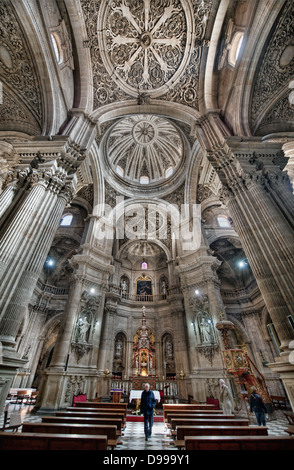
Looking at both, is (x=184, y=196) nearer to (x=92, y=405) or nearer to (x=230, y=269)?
(x=230, y=269)

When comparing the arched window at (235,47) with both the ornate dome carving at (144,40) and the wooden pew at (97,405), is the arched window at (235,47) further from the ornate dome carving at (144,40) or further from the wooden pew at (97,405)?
the wooden pew at (97,405)

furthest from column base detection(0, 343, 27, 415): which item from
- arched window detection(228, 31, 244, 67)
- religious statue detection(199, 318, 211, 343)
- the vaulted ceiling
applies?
arched window detection(228, 31, 244, 67)

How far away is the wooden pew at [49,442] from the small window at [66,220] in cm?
1600

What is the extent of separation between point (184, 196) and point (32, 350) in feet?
55.6

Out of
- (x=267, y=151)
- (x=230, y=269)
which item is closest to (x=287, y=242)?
(x=267, y=151)

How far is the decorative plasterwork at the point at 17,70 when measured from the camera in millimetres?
7082

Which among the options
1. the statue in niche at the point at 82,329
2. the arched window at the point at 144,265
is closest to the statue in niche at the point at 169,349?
the arched window at the point at 144,265

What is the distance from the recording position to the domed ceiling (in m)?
18.5

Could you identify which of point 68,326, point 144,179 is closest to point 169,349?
point 68,326

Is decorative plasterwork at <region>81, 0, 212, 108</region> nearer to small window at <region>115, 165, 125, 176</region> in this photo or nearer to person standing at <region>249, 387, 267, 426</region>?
small window at <region>115, 165, 125, 176</region>

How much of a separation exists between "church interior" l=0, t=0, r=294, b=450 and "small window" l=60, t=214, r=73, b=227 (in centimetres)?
11

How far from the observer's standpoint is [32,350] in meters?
15.4

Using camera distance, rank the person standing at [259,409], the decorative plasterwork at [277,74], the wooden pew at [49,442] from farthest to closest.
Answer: the decorative plasterwork at [277,74], the person standing at [259,409], the wooden pew at [49,442]

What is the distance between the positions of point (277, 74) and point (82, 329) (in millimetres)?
14773
